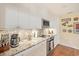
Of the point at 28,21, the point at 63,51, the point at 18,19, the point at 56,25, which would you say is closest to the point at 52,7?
the point at 56,25

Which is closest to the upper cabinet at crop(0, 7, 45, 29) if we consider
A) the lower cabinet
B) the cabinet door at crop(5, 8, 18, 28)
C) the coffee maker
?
the cabinet door at crop(5, 8, 18, 28)

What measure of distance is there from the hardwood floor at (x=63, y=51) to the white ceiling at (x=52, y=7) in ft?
1.39

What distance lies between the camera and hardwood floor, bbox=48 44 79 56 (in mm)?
1864

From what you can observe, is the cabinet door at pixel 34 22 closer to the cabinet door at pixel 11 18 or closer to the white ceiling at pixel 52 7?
the white ceiling at pixel 52 7

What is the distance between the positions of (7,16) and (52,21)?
0.56 metres

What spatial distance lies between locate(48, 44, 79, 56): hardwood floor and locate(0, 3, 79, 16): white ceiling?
424 millimetres

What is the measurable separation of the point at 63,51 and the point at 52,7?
1.88 ft

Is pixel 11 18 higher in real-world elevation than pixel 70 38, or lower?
higher

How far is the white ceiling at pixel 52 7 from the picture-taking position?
6.13 feet

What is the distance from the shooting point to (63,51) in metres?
1.88

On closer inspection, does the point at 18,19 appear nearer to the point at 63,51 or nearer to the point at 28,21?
the point at 28,21

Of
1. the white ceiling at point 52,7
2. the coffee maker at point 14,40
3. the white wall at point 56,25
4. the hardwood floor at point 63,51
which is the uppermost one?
the white ceiling at point 52,7

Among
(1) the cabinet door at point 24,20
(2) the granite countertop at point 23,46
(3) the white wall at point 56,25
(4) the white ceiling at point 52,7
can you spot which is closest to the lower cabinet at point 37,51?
(2) the granite countertop at point 23,46

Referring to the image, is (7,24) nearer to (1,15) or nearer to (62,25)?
(1,15)
